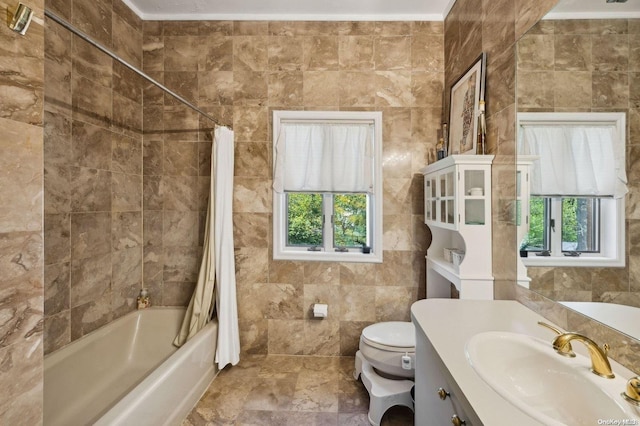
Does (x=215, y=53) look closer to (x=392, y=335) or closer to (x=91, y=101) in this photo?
(x=91, y=101)

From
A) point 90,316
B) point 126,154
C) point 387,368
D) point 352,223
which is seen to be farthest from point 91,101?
point 387,368

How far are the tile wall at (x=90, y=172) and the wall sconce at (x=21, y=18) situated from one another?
43.2 inches

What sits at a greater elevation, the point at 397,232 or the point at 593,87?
the point at 593,87

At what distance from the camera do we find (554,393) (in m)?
0.78

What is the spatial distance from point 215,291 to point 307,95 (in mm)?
1676

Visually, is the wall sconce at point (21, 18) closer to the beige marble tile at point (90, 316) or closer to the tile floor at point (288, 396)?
the beige marble tile at point (90, 316)

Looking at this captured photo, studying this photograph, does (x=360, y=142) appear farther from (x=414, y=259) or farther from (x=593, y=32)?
(x=593, y=32)

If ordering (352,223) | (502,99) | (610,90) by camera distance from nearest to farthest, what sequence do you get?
1. (610,90)
2. (502,99)
3. (352,223)

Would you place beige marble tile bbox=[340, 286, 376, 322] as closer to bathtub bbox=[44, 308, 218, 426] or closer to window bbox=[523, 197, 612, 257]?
bathtub bbox=[44, 308, 218, 426]

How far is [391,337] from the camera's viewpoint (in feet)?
5.38

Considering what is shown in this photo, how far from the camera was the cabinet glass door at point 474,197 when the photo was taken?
1475 mm

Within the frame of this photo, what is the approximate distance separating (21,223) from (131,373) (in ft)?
5.78

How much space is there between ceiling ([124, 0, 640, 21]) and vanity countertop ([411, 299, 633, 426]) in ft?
6.84

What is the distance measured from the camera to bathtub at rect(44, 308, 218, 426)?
50.3 inches
